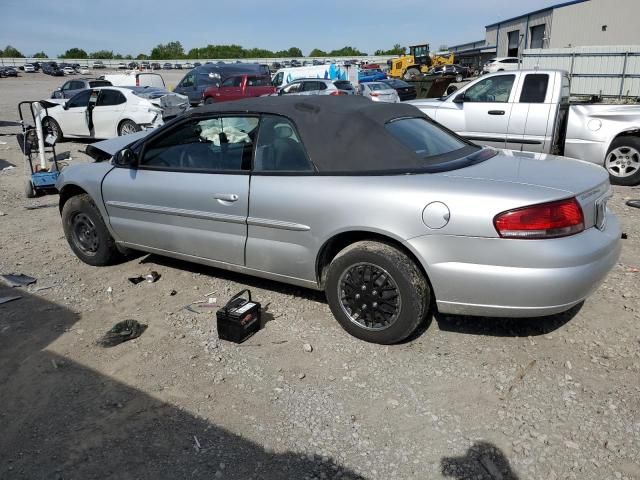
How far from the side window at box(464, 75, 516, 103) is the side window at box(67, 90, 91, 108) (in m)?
9.88

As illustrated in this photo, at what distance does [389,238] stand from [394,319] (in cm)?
54

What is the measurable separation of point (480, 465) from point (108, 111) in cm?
1269

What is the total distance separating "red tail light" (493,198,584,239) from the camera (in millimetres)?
2854

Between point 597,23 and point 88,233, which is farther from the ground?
point 597,23

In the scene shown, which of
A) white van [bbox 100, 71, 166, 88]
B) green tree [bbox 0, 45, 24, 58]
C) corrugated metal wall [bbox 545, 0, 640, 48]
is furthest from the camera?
green tree [bbox 0, 45, 24, 58]

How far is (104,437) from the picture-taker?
8.92 feet

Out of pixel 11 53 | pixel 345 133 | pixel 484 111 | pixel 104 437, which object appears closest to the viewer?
pixel 104 437

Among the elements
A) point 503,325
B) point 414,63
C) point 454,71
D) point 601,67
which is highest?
point 414,63

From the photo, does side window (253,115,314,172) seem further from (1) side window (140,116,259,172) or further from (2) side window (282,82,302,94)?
(2) side window (282,82,302,94)

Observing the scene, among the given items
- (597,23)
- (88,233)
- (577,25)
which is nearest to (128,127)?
(88,233)

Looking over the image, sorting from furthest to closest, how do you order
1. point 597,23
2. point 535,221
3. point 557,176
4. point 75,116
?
point 597,23, point 75,116, point 557,176, point 535,221

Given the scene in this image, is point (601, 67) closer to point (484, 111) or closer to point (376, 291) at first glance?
point (484, 111)

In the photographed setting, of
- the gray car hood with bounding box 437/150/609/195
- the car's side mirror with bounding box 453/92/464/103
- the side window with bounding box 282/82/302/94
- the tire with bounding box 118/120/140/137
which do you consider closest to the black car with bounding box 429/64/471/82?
the side window with bounding box 282/82/302/94

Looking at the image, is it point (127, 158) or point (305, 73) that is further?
point (305, 73)
